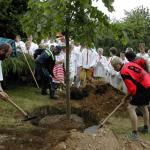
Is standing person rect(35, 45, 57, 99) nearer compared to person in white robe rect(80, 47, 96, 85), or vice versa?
standing person rect(35, 45, 57, 99)

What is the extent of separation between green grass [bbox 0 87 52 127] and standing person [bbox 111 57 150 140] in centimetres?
261

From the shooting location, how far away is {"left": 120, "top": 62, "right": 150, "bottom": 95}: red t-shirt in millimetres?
9789

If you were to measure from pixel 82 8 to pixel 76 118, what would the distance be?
262 centimetres

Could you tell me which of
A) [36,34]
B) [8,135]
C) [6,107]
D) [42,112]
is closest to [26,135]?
[8,135]

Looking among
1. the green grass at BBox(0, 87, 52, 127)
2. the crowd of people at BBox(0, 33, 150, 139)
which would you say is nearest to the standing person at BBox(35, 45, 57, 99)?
the crowd of people at BBox(0, 33, 150, 139)

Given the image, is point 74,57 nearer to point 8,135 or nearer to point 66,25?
point 66,25

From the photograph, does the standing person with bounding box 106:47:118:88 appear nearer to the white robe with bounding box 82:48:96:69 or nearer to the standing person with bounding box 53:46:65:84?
the white robe with bounding box 82:48:96:69

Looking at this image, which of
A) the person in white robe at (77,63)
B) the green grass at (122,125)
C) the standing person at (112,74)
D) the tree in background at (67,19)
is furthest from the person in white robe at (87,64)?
the tree in background at (67,19)

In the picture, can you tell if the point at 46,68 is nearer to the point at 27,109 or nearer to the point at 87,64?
the point at 87,64

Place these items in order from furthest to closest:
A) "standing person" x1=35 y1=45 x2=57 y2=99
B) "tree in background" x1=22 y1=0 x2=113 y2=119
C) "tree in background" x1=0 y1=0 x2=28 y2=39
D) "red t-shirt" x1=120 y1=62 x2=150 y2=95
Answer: "tree in background" x1=0 y1=0 x2=28 y2=39
"standing person" x1=35 y1=45 x2=57 y2=99
"tree in background" x1=22 y1=0 x2=113 y2=119
"red t-shirt" x1=120 y1=62 x2=150 y2=95

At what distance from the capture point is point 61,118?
1128cm

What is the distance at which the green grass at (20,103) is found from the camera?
1174cm

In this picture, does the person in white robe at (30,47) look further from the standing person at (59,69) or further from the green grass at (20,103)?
the green grass at (20,103)

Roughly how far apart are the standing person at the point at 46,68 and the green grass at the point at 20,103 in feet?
1.00
